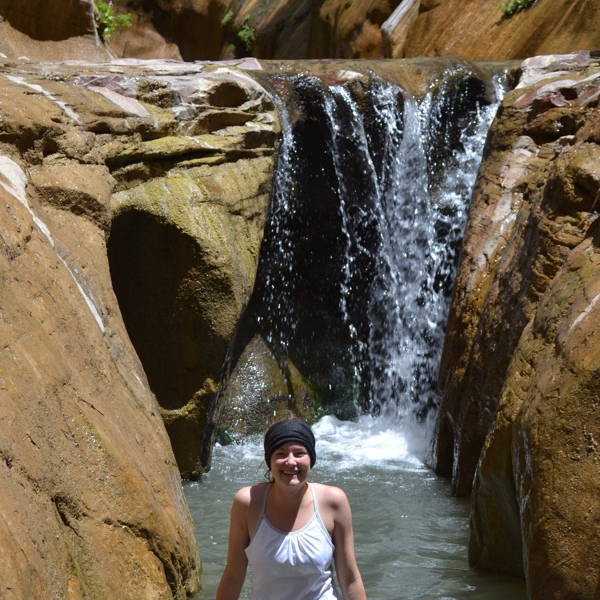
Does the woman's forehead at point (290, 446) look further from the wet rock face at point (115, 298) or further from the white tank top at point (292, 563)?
the wet rock face at point (115, 298)

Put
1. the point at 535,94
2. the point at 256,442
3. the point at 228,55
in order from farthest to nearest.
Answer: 1. the point at 228,55
2. the point at 256,442
3. the point at 535,94

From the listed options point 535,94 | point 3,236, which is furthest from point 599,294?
point 535,94

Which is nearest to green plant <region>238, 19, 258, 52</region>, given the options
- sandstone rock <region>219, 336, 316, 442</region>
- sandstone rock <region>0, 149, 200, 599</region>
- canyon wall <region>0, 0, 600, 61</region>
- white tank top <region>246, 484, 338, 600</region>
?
canyon wall <region>0, 0, 600, 61</region>

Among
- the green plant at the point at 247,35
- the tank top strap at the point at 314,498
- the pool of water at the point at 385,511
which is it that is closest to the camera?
the tank top strap at the point at 314,498

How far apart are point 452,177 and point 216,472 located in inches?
152

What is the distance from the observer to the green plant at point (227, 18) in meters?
20.4

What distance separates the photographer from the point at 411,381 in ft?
30.8

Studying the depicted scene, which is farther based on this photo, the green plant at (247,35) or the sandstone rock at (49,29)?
the green plant at (247,35)

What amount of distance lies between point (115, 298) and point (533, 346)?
95.9 inches

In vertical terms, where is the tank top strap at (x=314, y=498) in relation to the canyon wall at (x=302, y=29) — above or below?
below

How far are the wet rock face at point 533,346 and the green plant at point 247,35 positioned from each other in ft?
37.0

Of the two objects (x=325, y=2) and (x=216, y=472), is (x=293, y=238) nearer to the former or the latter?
(x=216, y=472)

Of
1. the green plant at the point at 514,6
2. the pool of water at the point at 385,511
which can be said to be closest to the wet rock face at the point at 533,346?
the pool of water at the point at 385,511

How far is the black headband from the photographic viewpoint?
3191mm
